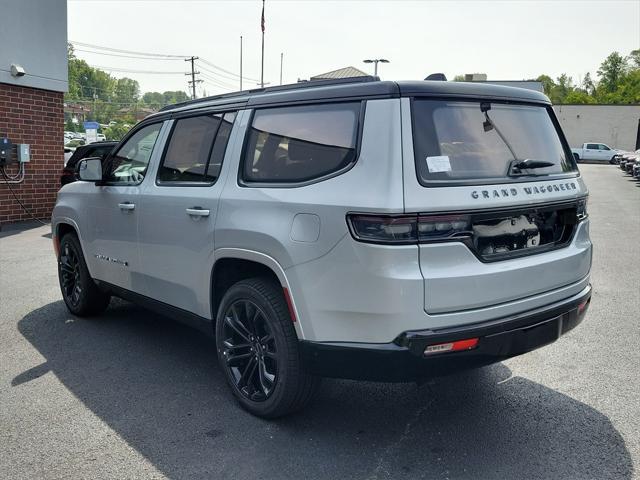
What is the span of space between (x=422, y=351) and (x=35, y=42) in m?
11.9

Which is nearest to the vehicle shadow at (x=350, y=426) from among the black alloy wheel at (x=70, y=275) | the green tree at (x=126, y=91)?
the black alloy wheel at (x=70, y=275)

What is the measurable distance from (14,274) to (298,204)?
5889 mm

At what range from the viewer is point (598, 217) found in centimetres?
1394

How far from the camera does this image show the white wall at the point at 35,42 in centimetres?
1127

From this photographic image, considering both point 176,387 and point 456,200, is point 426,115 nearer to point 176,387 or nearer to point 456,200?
point 456,200

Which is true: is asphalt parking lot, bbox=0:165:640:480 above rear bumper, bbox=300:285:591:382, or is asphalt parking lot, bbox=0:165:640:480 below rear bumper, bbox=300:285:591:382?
below

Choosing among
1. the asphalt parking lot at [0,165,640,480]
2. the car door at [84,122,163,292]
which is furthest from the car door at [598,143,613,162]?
the car door at [84,122,163,292]

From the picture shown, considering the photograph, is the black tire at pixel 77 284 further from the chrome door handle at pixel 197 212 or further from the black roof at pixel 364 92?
the black roof at pixel 364 92

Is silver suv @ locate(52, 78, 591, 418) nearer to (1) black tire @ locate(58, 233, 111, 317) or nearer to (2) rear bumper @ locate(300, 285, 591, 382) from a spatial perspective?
(2) rear bumper @ locate(300, 285, 591, 382)

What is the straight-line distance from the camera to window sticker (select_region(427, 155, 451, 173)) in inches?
114

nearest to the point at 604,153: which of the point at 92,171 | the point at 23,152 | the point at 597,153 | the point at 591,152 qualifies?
the point at 597,153

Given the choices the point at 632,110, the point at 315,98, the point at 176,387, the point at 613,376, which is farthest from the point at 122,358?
the point at 632,110

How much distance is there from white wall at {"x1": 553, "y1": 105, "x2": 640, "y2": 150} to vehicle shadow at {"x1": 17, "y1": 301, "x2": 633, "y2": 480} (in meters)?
58.7

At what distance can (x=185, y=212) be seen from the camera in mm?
4004
